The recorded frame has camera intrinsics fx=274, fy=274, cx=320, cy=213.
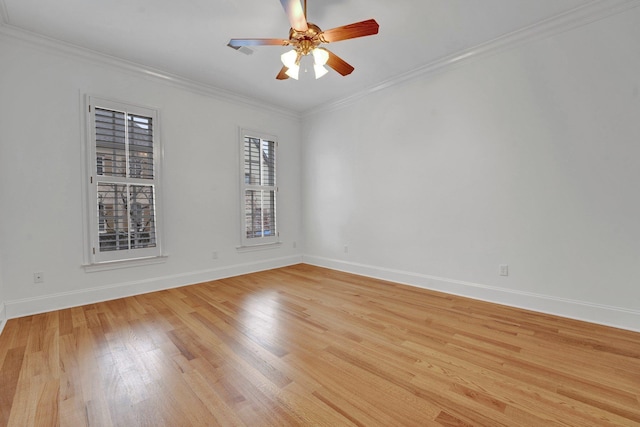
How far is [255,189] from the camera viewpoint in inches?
187

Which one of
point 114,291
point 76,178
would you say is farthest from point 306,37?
point 114,291

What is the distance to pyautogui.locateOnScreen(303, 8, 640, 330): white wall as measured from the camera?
247 centimetres

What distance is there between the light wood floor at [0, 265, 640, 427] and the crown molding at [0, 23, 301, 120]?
286 cm

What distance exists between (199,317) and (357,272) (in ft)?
8.23

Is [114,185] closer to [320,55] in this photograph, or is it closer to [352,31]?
[320,55]

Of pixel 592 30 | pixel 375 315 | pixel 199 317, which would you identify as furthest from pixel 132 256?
pixel 592 30

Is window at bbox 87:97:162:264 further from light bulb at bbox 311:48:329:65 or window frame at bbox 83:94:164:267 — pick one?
light bulb at bbox 311:48:329:65

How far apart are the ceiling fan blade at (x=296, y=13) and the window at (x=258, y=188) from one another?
2637 mm

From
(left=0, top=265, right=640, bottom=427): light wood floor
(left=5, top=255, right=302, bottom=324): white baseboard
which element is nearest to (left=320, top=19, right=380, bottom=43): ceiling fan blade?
(left=0, top=265, right=640, bottom=427): light wood floor

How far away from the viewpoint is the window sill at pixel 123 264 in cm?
319

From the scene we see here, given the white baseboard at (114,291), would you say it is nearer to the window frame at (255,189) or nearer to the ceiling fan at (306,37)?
the window frame at (255,189)

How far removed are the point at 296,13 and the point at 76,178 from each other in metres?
3.00

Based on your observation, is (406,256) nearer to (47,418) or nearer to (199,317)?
(199,317)

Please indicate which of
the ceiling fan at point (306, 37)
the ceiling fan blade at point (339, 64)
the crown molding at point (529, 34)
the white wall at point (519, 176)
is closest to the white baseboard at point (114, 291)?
the white wall at point (519, 176)
